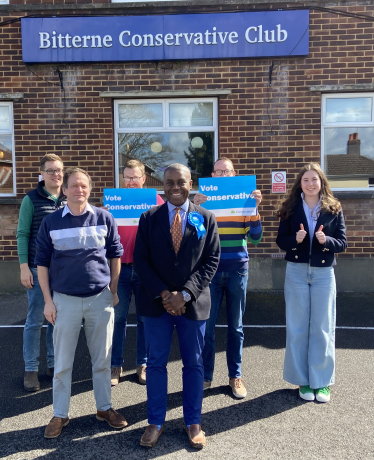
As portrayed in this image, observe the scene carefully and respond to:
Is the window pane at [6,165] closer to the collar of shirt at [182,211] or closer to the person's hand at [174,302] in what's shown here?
the collar of shirt at [182,211]

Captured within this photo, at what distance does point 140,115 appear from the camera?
746 cm

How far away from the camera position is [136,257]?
2998 mm

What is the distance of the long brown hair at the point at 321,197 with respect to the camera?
3623 millimetres

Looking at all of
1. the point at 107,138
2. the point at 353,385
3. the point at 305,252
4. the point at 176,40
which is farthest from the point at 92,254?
the point at 176,40

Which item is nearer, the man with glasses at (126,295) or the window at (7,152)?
the man with glasses at (126,295)

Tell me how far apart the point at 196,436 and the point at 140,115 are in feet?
19.0

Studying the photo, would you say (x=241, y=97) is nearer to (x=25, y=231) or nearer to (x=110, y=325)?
(x=25, y=231)

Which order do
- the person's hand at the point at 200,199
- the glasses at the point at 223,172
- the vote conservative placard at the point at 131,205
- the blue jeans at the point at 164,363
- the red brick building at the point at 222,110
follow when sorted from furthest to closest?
1. the red brick building at the point at 222,110
2. the vote conservative placard at the point at 131,205
3. the glasses at the point at 223,172
4. the person's hand at the point at 200,199
5. the blue jeans at the point at 164,363

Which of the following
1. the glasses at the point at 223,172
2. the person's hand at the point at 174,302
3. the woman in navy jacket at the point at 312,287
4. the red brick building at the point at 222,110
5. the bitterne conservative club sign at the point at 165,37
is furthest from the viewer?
the red brick building at the point at 222,110

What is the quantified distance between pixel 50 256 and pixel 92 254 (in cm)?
32

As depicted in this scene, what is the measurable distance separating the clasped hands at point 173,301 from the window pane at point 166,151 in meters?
4.81

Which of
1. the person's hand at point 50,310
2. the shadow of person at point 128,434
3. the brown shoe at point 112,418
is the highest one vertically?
the person's hand at point 50,310

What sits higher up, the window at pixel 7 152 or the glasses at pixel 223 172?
the window at pixel 7 152

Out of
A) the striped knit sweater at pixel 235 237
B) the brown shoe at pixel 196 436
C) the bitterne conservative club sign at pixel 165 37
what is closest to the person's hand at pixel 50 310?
the brown shoe at pixel 196 436
